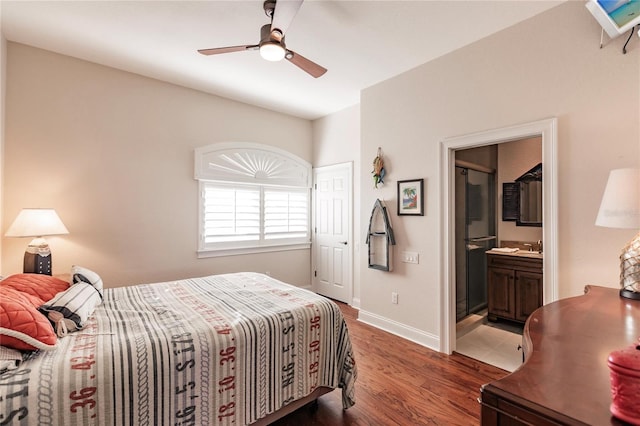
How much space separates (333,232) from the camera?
15.4ft

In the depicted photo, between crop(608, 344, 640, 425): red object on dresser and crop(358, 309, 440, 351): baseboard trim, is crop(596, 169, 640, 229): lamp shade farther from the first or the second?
crop(358, 309, 440, 351): baseboard trim

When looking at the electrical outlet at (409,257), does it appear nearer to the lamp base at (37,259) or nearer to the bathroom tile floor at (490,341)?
the bathroom tile floor at (490,341)

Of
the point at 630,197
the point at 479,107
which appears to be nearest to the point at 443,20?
the point at 479,107

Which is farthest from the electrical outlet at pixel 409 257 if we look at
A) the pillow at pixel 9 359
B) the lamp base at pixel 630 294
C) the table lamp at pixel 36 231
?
the table lamp at pixel 36 231

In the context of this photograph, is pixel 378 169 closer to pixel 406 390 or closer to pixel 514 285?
pixel 514 285

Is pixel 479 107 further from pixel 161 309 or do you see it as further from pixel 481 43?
pixel 161 309

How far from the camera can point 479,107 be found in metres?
2.71

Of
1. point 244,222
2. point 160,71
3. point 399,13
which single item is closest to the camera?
point 399,13

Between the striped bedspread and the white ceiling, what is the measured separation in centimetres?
228

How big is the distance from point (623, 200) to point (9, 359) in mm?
3049

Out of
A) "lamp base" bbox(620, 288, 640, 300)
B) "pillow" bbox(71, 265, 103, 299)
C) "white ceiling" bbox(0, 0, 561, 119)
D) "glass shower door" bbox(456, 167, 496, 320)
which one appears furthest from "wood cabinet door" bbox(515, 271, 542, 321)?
"pillow" bbox(71, 265, 103, 299)

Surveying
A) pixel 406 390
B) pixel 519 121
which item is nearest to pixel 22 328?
pixel 406 390

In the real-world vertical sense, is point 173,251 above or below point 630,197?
below

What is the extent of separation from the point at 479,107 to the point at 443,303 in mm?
1928
